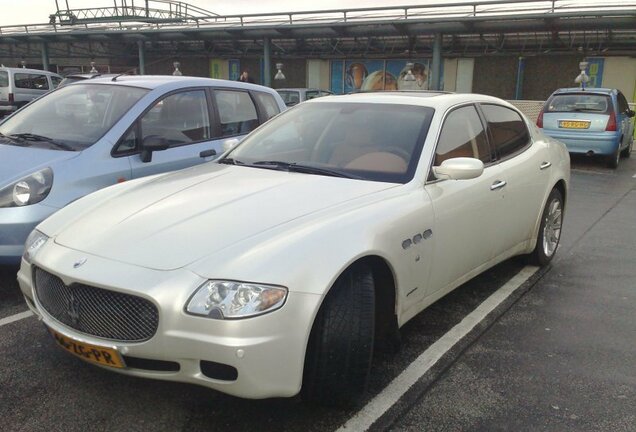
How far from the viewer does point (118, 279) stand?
229 centimetres

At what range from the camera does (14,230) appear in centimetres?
374

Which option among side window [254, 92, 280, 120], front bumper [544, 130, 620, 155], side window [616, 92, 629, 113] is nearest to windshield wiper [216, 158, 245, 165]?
side window [254, 92, 280, 120]

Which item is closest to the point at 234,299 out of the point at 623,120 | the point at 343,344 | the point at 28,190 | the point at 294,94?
the point at 343,344

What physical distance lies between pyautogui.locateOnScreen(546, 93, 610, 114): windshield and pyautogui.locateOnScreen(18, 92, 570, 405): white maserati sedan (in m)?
8.40

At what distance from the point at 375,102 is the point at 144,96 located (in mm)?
2118

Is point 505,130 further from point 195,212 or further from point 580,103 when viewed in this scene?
point 580,103

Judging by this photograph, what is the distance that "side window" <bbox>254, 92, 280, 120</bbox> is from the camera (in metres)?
6.07

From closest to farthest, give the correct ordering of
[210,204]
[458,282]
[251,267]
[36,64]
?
[251,267], [210,204], [458,282], [36,64]

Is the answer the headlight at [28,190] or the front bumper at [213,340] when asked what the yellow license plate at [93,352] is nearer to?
the front bumper at [213,340]

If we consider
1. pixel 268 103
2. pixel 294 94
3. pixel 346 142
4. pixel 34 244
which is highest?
pixel 346 142

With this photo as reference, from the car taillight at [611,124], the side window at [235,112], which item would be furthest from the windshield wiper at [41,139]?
the car taillight at [611,124]

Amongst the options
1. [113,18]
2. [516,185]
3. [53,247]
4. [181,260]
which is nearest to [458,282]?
[516,185]

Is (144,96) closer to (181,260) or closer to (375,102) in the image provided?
(375,102)

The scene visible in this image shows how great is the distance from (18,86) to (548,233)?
16.2 metres
